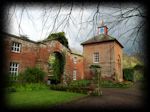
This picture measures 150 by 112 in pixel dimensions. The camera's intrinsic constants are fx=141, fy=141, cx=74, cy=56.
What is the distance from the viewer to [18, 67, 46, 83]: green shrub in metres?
15.2

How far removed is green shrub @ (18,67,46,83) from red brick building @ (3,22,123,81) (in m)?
0.71

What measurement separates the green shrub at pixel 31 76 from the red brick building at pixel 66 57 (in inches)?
28.0

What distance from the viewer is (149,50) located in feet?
7.21

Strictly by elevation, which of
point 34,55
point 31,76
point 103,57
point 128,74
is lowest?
point 128,74

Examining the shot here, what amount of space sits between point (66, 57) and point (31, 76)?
819 centimetres

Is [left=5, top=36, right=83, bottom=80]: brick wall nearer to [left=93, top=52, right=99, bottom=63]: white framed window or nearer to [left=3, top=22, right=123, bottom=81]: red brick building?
[left=3, top=22, right=123, bottom=81]: red brick building

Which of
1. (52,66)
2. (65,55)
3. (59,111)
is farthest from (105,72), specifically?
(59,111)

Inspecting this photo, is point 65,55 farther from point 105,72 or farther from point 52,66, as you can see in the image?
point 105,72

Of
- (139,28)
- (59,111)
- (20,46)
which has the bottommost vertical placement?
(59,111)

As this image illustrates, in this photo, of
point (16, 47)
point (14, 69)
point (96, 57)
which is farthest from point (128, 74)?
point (16, 47)

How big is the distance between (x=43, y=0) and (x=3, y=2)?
596 mm

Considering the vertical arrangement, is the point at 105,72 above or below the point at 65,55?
below

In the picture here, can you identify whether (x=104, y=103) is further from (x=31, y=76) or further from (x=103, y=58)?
(x=103, y=58)

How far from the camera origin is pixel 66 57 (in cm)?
2264
